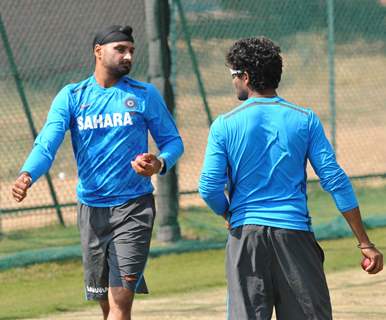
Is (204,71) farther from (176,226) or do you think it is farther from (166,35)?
(176,226)

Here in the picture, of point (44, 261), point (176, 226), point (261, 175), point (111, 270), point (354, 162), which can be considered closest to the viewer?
point (261, 175)

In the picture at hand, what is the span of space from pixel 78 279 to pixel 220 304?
67.1 inches

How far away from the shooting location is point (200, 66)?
452 inches

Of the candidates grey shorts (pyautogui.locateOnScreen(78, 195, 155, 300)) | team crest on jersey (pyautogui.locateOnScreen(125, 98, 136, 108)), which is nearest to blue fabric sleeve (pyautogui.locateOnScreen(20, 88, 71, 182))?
team crest on jersey (pyautogui.locateOnScreen(125, 98, 136, 108))

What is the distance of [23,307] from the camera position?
888 centimetres

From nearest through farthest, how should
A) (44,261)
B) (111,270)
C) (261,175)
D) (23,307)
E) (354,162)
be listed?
(261,175)
(111,270)
(23,307)
(44,261)
(354,162)

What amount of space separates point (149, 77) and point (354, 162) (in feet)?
10.3

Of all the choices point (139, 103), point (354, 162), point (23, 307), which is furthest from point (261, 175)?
point (354, 162)

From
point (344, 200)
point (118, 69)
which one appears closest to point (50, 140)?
point (118, 69)

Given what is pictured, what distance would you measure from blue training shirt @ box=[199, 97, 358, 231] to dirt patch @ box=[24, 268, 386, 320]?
314 cm

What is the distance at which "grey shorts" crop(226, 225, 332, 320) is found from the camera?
5070 millimetres

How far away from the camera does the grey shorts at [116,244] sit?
6438mm

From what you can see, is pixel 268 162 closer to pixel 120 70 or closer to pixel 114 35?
pixel 120 70

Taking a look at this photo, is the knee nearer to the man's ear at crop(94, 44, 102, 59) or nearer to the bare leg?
the bare leg
